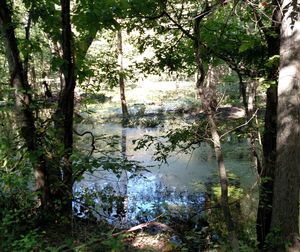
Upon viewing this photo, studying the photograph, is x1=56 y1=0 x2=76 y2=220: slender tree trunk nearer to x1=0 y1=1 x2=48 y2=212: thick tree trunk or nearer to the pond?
x1=0 y1=1 x2=48 y2=212: thick tree trunk

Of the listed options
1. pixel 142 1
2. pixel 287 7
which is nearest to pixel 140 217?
pixel 142 1

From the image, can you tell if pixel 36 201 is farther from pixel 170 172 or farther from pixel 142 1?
pixel 170 172

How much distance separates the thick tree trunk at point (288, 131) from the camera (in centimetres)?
407

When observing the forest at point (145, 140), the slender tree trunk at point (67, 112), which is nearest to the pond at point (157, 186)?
the forest at point (145, 140)

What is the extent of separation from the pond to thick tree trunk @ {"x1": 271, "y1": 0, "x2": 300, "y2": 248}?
6.05 ft

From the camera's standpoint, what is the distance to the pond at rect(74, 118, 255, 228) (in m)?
7.92

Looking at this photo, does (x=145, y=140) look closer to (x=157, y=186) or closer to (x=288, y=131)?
(x=288, y=131)

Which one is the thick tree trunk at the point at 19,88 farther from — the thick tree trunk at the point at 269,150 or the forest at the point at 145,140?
the thick tree trunk at the point at 269,150

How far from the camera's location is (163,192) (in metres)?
9.85

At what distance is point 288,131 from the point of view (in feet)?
13.8

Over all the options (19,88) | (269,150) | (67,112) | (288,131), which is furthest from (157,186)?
(288,131)

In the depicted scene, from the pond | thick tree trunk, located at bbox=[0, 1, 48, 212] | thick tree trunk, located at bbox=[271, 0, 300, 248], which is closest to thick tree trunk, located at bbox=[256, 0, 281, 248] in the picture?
thick tree trunk, located at bbox=[271, 0, 300, 248]

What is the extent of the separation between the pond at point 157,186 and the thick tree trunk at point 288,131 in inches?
72.6

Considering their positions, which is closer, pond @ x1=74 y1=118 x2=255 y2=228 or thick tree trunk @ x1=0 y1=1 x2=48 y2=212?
thick tree trunk @ x1=0 y1=1 x2=48 y2=212
